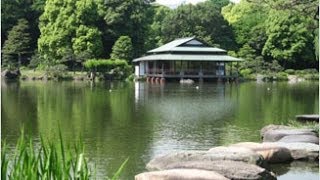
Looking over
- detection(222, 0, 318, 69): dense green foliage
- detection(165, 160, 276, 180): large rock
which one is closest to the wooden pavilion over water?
detection(222, 0, 318, 69): dense green foliage

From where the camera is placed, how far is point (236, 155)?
8297 millimetres

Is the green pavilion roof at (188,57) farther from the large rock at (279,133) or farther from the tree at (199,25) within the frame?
the large rock at (279,133)

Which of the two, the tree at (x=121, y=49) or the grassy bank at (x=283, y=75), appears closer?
the grassy bank at (x=283, y=75)

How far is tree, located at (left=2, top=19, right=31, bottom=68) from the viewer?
46.7m

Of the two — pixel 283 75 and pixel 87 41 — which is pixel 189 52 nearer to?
pixel 283 75

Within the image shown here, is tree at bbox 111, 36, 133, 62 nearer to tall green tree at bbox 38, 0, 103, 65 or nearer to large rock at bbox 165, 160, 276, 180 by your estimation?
tall green tree at bbox 38, 0, 103, 65

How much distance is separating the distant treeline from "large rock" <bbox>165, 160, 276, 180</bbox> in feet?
129

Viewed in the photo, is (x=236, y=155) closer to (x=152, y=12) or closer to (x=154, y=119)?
(x=154, y=119)

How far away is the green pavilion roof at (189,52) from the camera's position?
44.8 metres

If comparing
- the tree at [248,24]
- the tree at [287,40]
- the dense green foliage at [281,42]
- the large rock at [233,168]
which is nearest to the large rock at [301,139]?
the large rock at [233,168]

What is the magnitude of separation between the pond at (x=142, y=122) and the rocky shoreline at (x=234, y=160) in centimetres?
33

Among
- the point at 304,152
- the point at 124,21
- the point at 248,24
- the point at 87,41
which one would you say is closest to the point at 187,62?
the point at 124,21

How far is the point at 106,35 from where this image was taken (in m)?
49.3

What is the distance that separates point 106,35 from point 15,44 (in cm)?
763
